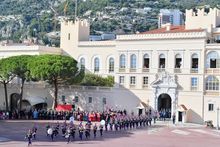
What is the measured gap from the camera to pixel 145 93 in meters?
66.5

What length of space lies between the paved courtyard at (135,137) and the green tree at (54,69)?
9.63 metres

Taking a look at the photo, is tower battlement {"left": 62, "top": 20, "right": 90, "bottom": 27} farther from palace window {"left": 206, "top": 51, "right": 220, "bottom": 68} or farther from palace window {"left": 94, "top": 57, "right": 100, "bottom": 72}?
palace window {"left": 206, "top": 51, "right": 220, "bottom": 68}

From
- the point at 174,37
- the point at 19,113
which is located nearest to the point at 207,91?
the point at 174,37

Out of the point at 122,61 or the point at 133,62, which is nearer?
the point at 133,62

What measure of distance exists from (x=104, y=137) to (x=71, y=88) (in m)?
27.4

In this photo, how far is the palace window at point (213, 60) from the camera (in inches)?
2422

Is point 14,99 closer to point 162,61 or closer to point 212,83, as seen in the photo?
point 162,61

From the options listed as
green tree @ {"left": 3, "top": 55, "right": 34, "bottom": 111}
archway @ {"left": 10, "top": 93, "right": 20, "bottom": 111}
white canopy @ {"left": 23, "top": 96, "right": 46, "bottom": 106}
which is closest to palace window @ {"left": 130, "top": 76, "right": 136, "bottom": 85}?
green tree @ {"left": 3, "top": 55, "right": 34, "bottom": 111}

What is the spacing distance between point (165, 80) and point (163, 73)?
90 cm

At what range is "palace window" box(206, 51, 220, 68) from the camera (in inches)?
2422

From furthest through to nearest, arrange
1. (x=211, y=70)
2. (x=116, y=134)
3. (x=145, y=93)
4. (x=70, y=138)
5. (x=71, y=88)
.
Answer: (x=71, y=88) → (x=145, y=93) → (x=211, y=70) → (x=116, y=134) → (x=70, y=138)

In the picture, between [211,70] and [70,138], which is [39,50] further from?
[70,138]

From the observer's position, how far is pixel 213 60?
6194 cm

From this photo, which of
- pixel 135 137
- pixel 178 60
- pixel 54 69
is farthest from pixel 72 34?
pixel 135 137
